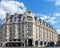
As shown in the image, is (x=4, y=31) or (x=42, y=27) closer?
(x=4, y=31)

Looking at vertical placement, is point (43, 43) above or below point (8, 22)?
below

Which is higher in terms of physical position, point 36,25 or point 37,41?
point 36,25

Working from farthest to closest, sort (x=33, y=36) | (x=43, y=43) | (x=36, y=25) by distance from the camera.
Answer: (x=43, y=43) < (x=36, y=25) < (x=33, y=36)

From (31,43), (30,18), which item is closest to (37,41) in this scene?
(31,43)

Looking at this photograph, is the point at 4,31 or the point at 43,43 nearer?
the point at 4,31

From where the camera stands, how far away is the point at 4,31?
92938mm

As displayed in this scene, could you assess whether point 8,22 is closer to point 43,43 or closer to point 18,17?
point 18,17

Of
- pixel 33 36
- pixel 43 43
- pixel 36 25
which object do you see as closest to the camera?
pixel 33 36

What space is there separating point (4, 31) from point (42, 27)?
2223 centimetres

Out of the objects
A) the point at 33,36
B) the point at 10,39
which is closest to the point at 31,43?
the point at 33,36

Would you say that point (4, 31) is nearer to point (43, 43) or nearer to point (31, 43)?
point (31, 43)

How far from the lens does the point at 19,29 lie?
302 ft

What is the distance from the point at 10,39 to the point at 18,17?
34.3ft

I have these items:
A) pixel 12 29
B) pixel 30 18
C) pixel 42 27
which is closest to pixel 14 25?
pixel 12 29
